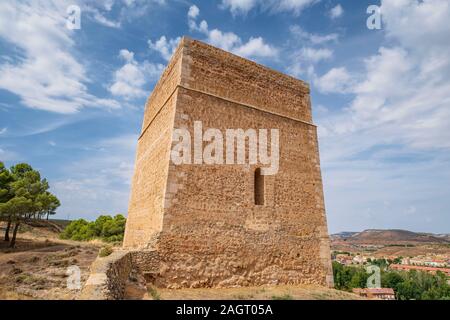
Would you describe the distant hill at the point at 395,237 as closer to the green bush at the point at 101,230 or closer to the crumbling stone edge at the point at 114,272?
the green bush at the point at 101,230

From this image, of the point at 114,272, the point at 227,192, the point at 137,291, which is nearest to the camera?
the point at 114,272

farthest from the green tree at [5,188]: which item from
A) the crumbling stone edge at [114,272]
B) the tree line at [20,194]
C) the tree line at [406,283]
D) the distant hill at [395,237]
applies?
the distant hill at [395,237]

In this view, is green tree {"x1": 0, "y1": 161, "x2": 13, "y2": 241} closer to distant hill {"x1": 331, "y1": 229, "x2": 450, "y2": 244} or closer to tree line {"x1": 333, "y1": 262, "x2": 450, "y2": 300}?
tree line {"x1": 333, "y1": 262, "x2": 450, "y2": 300}

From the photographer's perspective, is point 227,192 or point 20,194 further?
point 20,194

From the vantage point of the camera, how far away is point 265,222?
8828 mm

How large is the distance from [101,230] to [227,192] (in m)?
22.2

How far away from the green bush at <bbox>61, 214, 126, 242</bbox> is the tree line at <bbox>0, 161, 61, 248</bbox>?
6.52 metres

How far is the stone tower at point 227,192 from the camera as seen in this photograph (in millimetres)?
7556

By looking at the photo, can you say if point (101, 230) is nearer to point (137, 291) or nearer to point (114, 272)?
point (137, 291)

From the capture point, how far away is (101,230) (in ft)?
88.1

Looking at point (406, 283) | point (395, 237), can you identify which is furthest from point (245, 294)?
point (395, 237)

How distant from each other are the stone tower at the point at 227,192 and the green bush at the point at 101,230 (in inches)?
619

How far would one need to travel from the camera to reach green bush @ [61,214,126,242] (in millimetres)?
25413
